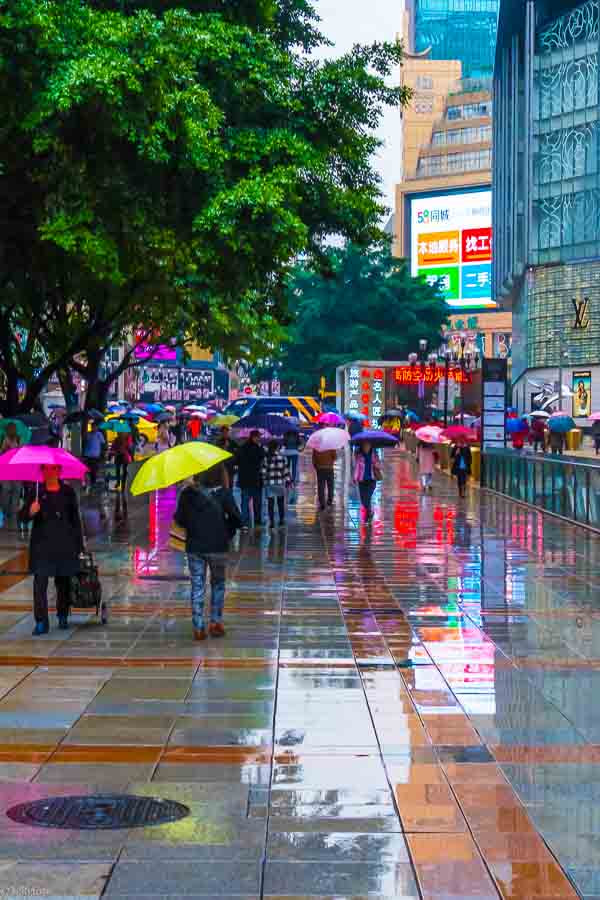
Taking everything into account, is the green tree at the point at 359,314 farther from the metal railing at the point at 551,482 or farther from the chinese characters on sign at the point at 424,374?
the metal railing at the point at 551,482

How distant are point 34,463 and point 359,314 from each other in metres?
86.7

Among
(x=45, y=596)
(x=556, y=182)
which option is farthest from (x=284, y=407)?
(x=45, y=596)

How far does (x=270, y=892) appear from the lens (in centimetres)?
625

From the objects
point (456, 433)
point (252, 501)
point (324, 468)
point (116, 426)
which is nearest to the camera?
point (252, 501)

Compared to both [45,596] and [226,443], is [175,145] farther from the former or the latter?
[45,596]

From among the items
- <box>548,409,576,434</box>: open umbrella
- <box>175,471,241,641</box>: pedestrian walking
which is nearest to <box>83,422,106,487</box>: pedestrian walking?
<box>548,409,576,434</box>: open umbrella

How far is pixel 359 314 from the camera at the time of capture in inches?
3947

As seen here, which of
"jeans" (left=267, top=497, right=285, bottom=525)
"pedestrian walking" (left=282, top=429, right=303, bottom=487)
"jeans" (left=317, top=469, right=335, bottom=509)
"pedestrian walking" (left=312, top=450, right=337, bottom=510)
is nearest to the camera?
"jeans" (left=267, top=497, right=285, bottom=525)

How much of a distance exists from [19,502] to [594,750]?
20129mm

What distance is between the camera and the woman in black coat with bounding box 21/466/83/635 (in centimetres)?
1380

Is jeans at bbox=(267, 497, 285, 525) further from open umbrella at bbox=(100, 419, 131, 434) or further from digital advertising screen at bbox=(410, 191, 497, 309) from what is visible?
digital advertising screen at bbox=(410, 191, 497, 309)

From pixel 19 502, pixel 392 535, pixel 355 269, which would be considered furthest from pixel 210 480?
pixel 355 269

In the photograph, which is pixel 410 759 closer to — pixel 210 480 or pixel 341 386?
pixel 210 480

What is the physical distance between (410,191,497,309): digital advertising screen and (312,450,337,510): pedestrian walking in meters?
120
